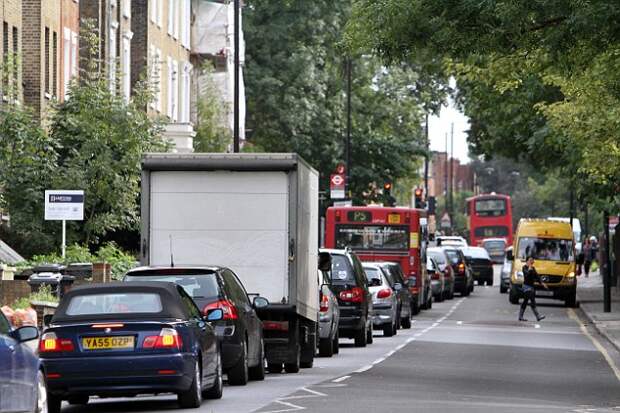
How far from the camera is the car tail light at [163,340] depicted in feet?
59.1

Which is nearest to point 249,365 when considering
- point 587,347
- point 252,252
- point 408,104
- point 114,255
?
point 252,252

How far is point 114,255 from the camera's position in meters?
41.2

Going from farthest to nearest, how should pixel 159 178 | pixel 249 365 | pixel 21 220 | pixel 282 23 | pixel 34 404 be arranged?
1. pixel 282 23
2. pixel 21 220
3. pixel 159 178
4. pixel 249 365
5. pixel 34 404

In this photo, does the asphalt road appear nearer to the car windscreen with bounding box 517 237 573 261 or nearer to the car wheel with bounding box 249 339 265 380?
the car wheel with bounding box 249 339 265 380

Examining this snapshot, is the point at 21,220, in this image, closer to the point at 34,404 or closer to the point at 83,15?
the point at 83,15

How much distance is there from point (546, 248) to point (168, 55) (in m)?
14.9

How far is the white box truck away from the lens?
23859 millimetres

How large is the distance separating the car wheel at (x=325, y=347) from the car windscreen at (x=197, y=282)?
326 inches

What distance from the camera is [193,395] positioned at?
1850cm

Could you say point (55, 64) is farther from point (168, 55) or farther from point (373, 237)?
point (168, 55)

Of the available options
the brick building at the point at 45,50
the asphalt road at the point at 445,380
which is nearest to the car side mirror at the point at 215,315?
the asphalt road at the point at 445,380

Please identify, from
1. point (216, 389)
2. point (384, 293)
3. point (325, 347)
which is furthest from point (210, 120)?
point (216, 389)

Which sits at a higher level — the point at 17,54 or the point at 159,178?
the point at 17,54

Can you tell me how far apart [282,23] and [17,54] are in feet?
130
